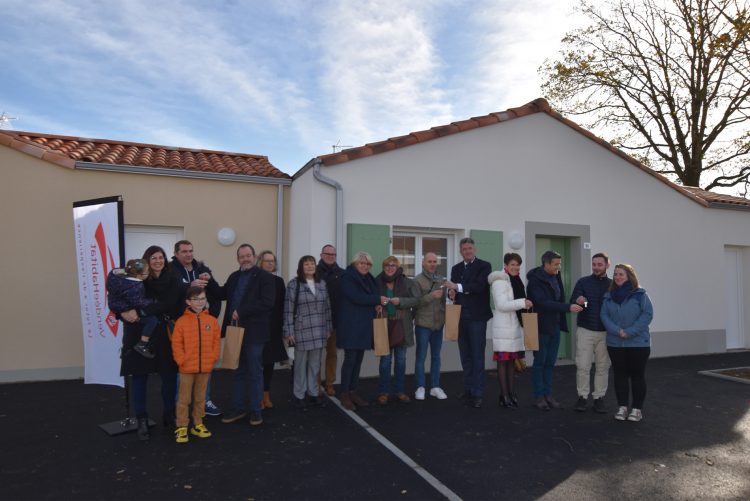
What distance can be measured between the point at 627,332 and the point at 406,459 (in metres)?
2.48

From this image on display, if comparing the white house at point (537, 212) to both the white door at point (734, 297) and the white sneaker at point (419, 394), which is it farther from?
the white sneaker at point (419, 394)

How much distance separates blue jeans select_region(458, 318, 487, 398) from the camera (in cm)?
523

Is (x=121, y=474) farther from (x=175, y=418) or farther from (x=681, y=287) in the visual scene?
(x=681, y=287)

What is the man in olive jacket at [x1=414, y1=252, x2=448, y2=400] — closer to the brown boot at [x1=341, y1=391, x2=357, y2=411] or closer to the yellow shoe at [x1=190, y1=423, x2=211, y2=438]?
the brown boot at [x1=341, y1=391, x2=357, y2=411]

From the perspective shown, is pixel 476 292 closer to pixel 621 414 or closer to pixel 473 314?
pixel 473 314

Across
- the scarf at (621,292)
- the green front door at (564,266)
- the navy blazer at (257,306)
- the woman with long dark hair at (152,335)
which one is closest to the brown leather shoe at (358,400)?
the navy blazer at (257,306)

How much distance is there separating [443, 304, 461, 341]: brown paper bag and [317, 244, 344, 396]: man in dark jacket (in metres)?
1.22

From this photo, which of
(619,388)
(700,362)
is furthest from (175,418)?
(700,362)

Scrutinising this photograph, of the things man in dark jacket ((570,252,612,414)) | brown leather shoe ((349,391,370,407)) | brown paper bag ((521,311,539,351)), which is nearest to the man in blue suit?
brown paper bag ((521,311,539,351))

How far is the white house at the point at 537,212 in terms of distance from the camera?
6.81 metres

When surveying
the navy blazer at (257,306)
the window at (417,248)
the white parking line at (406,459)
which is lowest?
the white parking line at (406,459)

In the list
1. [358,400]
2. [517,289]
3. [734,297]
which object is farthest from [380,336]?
[734,297]

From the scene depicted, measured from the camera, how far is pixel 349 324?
5.08 metres

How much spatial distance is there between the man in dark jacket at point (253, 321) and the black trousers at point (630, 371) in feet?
11.2
